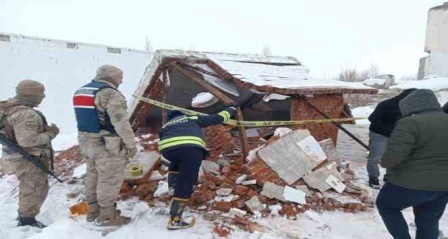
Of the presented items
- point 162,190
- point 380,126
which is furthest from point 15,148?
point 380,126

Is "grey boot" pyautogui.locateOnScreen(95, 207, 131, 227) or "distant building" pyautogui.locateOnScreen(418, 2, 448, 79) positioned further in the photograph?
"distant building" pyautogui.locateOnScreen(418, 2, 448, 79)

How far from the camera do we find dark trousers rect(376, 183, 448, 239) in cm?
318

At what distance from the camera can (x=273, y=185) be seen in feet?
16.6

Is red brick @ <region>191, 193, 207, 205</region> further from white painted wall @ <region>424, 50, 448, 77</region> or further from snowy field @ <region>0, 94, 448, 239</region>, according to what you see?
white painted wall @ <region>424, 50, 448, 77</region>

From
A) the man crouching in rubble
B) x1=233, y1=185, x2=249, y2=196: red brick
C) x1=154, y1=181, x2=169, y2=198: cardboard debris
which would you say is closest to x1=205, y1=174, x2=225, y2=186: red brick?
x1=233, y1=185, x2=249, y2=196: red brick

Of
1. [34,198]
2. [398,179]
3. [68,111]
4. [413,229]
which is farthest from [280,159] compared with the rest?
[68,111]

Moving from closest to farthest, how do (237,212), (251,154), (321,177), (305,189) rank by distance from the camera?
(237,212) → (305,189) → (321,177) → (251,154)

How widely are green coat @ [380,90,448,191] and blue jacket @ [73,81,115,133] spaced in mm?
2889

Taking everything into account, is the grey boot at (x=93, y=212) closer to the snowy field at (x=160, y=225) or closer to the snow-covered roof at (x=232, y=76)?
the snowy field at (x=160, y=225)

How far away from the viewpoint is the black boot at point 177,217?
13.9 feet

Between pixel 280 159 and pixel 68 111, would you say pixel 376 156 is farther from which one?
pixel 68 111

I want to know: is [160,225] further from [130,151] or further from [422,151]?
[422,151]

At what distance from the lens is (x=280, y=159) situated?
5.42 meters

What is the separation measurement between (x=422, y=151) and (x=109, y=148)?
3066mm
